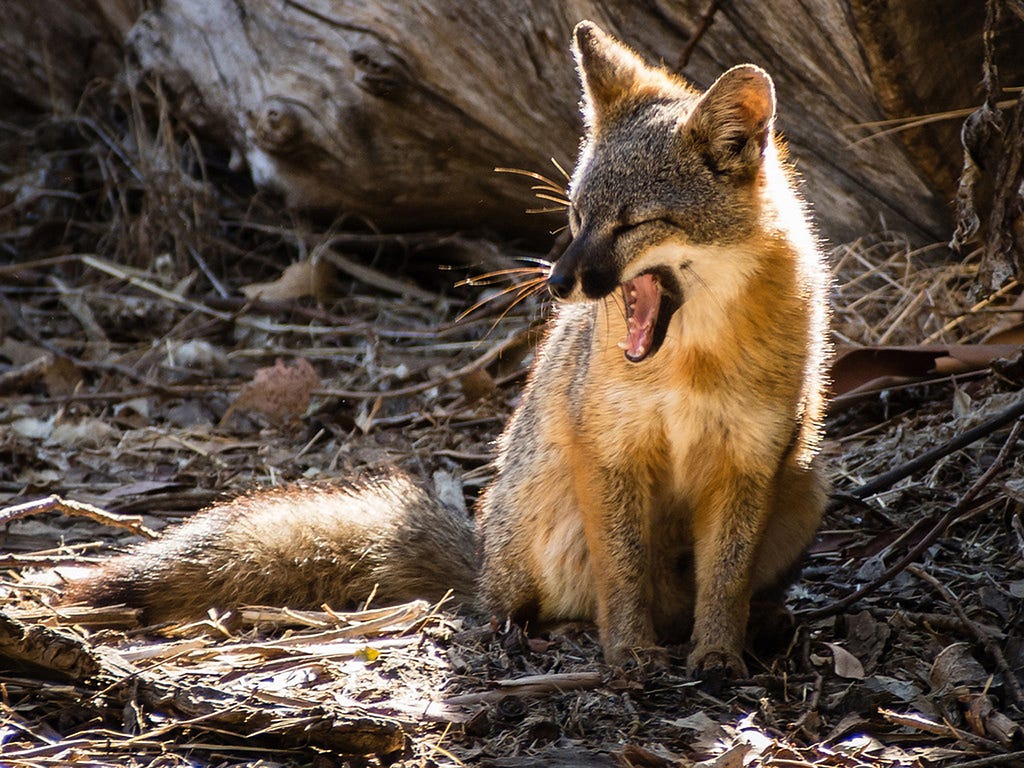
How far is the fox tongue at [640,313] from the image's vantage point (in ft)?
11.4

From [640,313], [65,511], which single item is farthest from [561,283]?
[65,511]

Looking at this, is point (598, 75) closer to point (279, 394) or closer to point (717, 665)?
point (717, 665)

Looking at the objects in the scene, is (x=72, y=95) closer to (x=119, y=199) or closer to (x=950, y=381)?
(x=119, y=199)

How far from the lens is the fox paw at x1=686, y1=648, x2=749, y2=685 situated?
347cm

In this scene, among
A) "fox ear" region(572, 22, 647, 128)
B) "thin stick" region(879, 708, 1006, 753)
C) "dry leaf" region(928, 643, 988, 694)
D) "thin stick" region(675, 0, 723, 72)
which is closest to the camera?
"thin stick" region(879, 708, 1006, 753)

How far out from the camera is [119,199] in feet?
27.5

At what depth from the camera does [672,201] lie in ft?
11.4

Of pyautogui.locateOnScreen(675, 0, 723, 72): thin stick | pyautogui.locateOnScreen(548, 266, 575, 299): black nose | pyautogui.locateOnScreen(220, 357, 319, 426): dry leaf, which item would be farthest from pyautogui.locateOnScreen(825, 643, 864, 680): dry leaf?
pyautogui.locateOnScreen(220, 357, 319, 426): dry leaf

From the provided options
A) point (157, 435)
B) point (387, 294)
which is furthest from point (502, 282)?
point (157, 435)

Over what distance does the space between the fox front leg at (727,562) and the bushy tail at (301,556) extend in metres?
1.01

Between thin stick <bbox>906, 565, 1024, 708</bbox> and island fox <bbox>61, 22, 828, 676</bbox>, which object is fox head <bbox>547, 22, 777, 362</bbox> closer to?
island fox <bbox>61, 22, 828, 676</bbox>

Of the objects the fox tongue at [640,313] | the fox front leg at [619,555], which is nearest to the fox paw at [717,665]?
the fox front leg at [619,555]

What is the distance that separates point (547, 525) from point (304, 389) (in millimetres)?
2660

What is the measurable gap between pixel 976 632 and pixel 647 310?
1.36 meters
